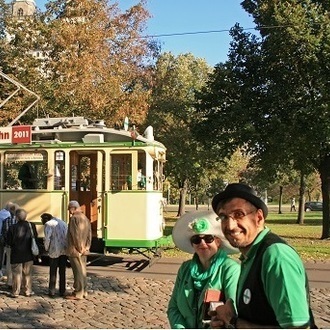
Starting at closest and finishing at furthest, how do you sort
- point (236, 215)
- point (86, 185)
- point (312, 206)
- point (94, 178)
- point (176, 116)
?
1. point (236, 215)
2. point (94, 178)
3. point (86, 185)
4. point (176, 116)
5. point (312, 206)

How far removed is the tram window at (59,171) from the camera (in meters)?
12.9

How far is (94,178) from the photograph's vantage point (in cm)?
1291

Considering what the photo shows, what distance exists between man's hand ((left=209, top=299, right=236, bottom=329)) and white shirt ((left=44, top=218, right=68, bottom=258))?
719 cm

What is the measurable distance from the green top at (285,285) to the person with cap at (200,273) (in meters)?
0.95

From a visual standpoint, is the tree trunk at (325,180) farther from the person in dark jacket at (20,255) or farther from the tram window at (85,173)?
the person in dark jacket at (20,255)

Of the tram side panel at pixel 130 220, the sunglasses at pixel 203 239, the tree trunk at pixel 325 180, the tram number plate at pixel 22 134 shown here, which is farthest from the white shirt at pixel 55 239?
the tree trunk at pixel 325 180

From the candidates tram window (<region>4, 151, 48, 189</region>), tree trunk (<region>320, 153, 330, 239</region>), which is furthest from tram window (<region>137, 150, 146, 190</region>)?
tree trunk (<region>320, 153, 330, 239</region>)

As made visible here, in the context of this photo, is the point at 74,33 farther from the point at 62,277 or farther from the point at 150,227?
the point at 62,277

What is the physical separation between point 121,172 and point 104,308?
15.5 ft

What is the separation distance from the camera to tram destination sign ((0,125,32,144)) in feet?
42.9

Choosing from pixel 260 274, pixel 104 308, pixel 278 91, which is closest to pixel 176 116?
pixel 278 91

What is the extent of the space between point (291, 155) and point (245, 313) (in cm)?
1860

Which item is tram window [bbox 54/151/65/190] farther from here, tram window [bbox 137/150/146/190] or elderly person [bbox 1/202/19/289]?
elderly person [bbox 1/202/19/289]

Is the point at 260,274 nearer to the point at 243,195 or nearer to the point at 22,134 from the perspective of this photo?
the point at 243,195
